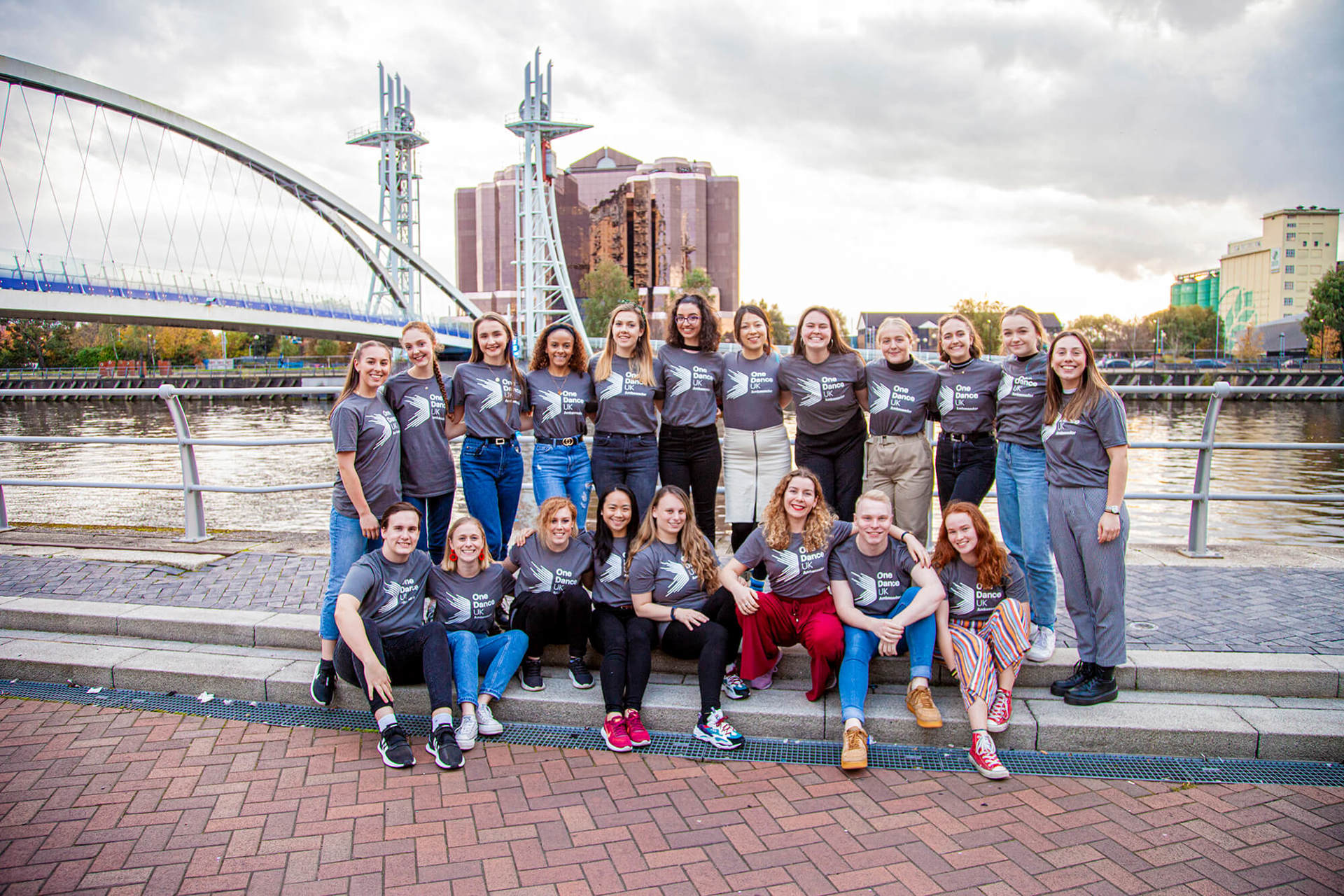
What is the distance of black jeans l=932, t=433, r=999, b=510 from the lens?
4.09 metres

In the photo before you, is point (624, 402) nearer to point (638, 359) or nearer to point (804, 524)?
point (638, 359)

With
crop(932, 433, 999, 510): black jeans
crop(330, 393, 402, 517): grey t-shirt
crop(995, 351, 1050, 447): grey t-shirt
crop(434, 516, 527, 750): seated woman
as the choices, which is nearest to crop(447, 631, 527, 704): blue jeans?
crop(434, 516, 527, 750): seated woman

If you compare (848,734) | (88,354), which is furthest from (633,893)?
(88,354)

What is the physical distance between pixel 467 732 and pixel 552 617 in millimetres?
640

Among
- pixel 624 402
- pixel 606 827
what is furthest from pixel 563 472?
pixel 606 827

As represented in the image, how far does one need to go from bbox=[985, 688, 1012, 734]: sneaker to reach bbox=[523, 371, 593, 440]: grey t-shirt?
239cm

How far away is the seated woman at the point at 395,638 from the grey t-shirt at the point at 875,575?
5.81 ft

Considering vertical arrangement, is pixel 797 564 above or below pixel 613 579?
above

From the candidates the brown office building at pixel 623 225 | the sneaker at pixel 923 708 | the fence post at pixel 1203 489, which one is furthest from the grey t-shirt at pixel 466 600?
the brown office building at pixel 623 225

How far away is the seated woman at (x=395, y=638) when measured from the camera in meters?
3.33

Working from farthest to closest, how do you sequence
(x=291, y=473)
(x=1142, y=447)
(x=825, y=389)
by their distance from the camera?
(x=291, y=473) → (x=1142, y=447) → (x=825, y=389)

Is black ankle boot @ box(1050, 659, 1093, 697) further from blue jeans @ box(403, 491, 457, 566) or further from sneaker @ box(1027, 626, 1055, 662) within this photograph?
blue jeans @ box(403, 491, 457, 566)

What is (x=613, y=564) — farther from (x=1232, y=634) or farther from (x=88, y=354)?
(x=88, y=354)

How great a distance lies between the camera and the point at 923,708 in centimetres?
338
